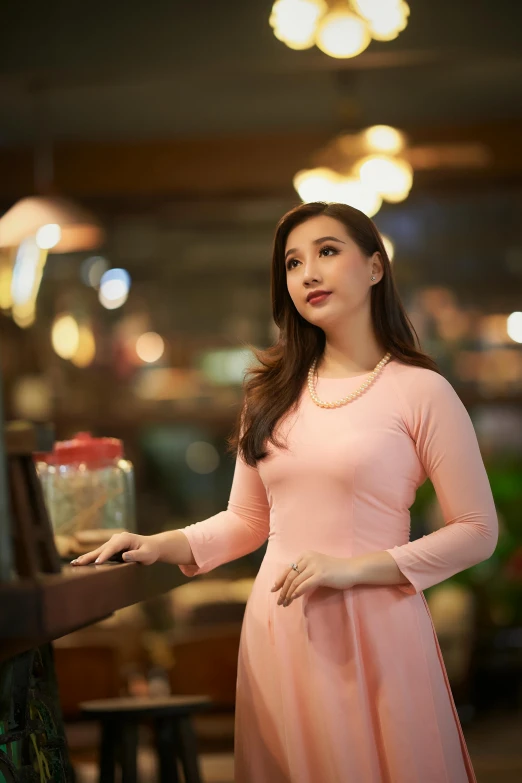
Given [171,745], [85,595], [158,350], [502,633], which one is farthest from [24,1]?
[502,633]

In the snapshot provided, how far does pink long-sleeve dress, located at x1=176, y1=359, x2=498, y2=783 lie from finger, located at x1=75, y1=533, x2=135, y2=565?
25cm

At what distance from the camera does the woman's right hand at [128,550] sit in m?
1.82

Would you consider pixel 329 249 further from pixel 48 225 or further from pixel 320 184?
pixel 320 184

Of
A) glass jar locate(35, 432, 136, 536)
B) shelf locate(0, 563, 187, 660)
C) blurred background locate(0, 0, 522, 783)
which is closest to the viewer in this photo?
shelf locate(0, 563, 187, 660)

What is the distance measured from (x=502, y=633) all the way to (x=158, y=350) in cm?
237

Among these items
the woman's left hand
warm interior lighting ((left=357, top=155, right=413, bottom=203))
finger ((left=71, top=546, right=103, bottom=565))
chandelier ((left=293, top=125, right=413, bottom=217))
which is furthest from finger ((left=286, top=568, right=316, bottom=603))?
warm interior lighting ((left=357, top=155, right=413, bottom=203))

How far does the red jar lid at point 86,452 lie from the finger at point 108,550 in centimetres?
39

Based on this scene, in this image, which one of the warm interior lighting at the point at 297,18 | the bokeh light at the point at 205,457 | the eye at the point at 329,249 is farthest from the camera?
the bokeh light at the point at 205,457

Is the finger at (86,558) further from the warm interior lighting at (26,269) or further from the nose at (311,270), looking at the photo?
the warm interior lighting at (26,269)

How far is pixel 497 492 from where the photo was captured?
560 cm

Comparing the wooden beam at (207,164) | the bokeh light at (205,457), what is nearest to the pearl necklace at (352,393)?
the wooden beam at (207,164)

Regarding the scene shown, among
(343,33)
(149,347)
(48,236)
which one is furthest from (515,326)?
(48,236)

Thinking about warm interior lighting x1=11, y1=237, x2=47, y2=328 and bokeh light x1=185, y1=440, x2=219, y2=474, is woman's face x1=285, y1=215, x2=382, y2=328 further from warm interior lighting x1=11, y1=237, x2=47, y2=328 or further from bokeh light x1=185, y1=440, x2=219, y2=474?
bokeh light x1=185, y1=440, x2=219, y2=474

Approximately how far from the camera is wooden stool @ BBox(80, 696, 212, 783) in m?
2.29
